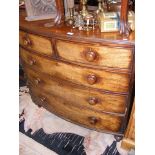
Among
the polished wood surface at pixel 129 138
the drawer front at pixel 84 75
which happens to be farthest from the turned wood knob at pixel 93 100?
the polished wood surface at pixel 129 138

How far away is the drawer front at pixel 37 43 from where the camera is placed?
146 cm

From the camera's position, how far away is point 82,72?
4.63ft

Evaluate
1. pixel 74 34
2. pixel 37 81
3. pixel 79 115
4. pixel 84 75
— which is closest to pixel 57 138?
pixel 79 115

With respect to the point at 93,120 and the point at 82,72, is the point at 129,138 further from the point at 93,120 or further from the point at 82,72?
the point at 82,72

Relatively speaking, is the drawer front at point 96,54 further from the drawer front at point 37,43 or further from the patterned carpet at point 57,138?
the patterned carpet at point 57,138

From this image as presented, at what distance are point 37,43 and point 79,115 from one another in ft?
2.11

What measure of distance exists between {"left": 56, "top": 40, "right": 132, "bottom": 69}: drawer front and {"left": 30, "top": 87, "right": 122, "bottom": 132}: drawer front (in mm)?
455

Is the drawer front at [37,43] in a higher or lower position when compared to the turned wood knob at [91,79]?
higher

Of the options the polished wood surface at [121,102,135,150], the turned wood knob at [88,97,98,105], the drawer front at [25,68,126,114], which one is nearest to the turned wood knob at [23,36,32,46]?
the drawer front at [25,68,126,114]

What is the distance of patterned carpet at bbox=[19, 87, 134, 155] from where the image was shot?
1735mm

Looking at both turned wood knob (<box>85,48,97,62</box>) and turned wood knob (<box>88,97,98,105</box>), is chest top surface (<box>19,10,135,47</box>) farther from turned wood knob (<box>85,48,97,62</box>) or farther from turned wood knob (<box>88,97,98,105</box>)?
turned wood knob (<box>88,97,98,105</box>)

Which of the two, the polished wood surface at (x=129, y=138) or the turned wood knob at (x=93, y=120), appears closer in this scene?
the polished wood surface at (x=129, y=138)

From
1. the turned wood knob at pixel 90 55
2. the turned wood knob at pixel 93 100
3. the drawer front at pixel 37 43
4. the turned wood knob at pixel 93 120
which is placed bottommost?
the turned wood knob at pixel 93 120
